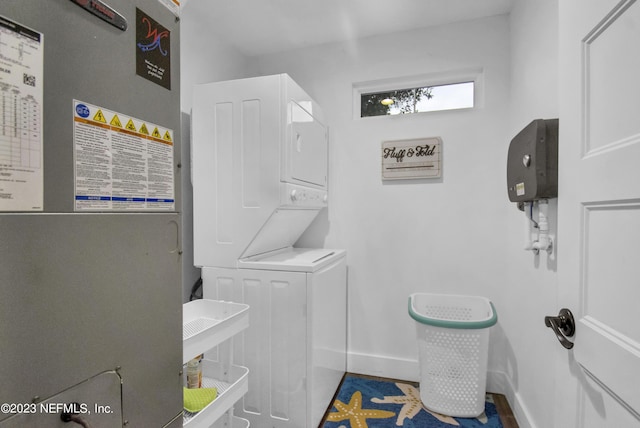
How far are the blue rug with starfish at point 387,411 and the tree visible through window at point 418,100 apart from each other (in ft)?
6.99

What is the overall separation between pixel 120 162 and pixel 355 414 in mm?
2086

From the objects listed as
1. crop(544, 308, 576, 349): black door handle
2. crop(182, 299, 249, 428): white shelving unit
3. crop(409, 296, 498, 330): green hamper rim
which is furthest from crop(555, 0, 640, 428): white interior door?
crop(182, 299, 249, 428): white shelving unit

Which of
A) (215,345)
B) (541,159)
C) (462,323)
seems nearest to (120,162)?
(215,345)

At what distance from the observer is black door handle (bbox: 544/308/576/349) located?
0.87 meters

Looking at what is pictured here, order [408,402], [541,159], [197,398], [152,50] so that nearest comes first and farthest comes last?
[152,50] → [197,398] → [541,159] → [408,402]

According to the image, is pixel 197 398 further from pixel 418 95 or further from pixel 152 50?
pixel 418 95

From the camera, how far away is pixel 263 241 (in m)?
2.06

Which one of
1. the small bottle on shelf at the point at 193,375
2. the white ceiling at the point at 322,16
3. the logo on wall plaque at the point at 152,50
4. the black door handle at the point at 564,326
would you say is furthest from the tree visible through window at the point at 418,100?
the small bottle on shelf at the point at 193,375

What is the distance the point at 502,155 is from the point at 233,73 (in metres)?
2.22

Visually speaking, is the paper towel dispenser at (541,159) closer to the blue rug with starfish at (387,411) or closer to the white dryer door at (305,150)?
the white dryer door at (305,150)

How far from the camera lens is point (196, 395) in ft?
4.16

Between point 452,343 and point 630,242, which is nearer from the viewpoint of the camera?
point 630,242

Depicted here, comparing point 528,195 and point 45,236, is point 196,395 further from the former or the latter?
point 528,195

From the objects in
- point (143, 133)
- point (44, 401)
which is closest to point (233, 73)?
point (143, 133)
